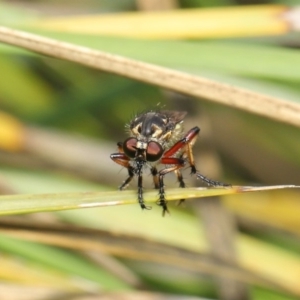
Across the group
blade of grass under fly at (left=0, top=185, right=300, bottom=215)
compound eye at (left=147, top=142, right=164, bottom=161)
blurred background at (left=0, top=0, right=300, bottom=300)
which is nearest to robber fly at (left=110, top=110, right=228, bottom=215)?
compound eye at (left=147, top=142, right=164, bottom=161)

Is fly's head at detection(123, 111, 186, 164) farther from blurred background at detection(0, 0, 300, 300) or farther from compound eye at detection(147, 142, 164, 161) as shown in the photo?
blurred background at detection(0, 0, 300, 300)

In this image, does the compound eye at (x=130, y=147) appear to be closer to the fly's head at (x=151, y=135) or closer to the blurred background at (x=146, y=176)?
the fly's head at (x=151, y=135)

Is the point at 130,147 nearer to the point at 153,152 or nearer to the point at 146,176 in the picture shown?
the point at 153,152

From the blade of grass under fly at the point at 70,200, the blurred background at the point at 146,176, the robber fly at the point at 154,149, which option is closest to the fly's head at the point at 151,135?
the robber fly at the point at 154,149

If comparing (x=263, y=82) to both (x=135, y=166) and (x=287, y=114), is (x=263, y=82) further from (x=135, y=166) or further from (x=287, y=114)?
(x=135, y=166)

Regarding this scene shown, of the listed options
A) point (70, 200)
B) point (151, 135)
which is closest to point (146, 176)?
point (151, 135)
